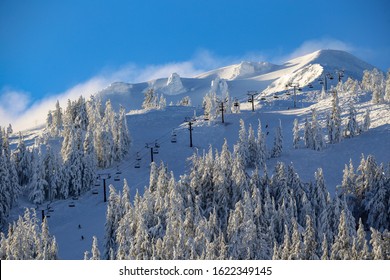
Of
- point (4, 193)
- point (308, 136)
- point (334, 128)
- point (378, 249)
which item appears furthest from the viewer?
point (334, 128)

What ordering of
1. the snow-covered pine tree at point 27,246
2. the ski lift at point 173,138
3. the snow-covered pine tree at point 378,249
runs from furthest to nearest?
the ski lift at point 173,138 → the snow-covered pine tree at point 27,246 → the snow-covered pine tree at point 378,249

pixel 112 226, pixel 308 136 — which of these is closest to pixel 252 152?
pixel 308 136

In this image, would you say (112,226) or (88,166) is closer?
(112,226)

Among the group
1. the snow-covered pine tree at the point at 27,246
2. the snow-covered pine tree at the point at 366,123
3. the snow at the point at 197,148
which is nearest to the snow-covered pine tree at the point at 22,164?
the snow at the point at 197,148

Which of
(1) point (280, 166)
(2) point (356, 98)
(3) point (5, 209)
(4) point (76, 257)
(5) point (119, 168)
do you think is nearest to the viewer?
(4) point (76, 257)

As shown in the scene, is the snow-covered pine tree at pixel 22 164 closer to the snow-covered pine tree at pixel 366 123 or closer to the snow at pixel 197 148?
the snow at pixel 197 148

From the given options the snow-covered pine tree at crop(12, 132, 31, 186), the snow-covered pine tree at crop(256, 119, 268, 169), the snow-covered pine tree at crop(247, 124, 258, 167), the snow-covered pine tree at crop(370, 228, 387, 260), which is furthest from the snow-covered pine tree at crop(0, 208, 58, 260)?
the snow-covered pine tree at crop(256, 119, 268, 169)

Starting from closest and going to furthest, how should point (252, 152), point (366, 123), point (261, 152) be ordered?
point (261, 152), point (252, 152), point (366, 123)

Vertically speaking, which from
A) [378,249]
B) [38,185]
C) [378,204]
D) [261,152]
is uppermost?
[261,152]

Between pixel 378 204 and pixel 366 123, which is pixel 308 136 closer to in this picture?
pixel 366 123
